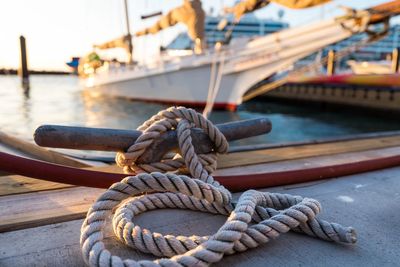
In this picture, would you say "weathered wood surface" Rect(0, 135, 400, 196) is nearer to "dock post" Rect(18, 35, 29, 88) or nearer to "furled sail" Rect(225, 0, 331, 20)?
"furled sail" Rect(225, 0, 331, 20)

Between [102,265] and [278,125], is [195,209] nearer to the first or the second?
[102,265]

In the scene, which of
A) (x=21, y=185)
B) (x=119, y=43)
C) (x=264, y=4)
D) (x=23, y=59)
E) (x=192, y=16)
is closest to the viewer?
(x=21, y=185)

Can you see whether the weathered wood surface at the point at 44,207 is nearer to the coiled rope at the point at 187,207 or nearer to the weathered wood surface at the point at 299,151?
the coiled rope at the point at 187,207

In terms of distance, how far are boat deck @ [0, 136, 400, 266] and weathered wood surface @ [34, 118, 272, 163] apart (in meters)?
0.30

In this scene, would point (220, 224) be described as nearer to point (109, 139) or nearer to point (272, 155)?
point (109, 139)

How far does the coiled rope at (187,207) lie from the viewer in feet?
3.49

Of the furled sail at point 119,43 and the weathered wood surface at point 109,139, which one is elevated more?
the furled sail at point 119,43

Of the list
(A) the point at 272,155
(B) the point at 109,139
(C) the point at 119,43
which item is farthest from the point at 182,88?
(B) the point at 109,139

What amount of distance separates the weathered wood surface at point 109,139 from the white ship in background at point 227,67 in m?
7.45

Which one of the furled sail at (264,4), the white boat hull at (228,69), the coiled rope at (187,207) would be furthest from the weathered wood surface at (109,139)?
the white boat hull at (228,69)

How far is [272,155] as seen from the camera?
2723mm

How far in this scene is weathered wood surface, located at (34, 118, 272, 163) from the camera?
4.78ft

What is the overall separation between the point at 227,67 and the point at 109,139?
11.7 metres

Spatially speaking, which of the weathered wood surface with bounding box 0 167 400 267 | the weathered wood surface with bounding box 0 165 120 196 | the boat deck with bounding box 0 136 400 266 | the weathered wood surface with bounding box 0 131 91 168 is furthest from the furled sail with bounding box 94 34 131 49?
the weathered wood surface with bounding box 0 167 400 267
